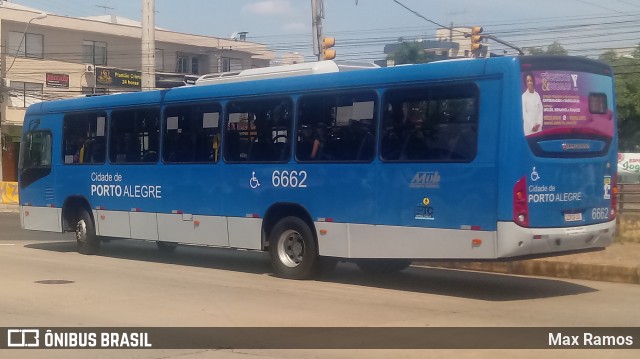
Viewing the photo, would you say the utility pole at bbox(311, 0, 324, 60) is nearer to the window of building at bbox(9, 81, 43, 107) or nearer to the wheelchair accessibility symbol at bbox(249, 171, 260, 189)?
the wheelchair accessibility symbol at bbox(249, 171, 260, 189)

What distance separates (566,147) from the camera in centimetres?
1210

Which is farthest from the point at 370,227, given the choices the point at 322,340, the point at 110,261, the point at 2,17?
the point at 2,17

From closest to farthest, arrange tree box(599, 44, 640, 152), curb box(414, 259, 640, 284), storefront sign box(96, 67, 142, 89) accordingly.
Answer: curb box(414, 259, 640, 284) → tree box(599, 44, 640, 152) → storefront sign box(96, 67, 142, 89)

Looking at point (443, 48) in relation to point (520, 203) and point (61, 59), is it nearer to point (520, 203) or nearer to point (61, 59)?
point (61, 59)

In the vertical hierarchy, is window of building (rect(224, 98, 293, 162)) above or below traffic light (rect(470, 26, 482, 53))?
below

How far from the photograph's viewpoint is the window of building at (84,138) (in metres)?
18.2

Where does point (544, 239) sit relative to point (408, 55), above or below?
below

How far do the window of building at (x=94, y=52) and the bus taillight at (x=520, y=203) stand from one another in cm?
4625

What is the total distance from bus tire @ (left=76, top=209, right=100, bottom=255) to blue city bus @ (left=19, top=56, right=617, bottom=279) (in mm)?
46

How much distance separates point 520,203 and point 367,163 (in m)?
2.68

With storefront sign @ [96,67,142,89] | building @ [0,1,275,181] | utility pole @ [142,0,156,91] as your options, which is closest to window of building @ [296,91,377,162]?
utility pole @ [142,0,156,91]

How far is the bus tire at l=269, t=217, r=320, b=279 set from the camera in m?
14.2

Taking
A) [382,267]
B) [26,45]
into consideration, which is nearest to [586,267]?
[382,267]

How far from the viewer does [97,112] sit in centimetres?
1822
